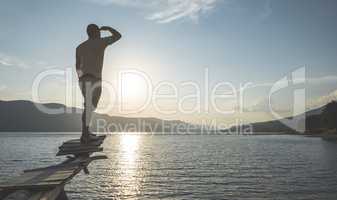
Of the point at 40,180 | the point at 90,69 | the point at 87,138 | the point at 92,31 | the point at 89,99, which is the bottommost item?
the point at 40,180

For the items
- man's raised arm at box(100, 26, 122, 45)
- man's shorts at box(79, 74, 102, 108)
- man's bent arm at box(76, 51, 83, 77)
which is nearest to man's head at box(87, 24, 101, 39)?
man's raised arm at box(100, 26, 122, 45)

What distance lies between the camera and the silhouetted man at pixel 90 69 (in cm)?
848

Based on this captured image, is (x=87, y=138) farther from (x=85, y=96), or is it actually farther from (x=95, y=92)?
(x=95, y=92)

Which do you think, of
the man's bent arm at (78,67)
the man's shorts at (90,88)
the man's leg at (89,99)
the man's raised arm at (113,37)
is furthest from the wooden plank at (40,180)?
the man's raised arm at (113,37)

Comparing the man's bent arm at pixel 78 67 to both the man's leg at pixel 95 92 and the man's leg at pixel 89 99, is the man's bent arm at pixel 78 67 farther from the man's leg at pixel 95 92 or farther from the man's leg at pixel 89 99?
the man's leg at pixel 95 92

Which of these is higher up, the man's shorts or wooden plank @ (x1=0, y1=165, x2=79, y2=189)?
the man's shorts

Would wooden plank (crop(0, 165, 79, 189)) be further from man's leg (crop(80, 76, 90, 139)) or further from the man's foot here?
man's leg (crop(80, 76, 90, 139))

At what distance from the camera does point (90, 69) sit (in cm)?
847

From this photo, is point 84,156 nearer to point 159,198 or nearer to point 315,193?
point 159,198

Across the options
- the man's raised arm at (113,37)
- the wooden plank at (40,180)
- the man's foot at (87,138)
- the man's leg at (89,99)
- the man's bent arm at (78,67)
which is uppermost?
the man's raised arm at (113,37)

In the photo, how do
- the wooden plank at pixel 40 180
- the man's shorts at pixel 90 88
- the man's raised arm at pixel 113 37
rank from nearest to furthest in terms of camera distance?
the wooden plank at pixel 40 180, the man's shorts at pixel 90 88, the man's raised arm at pixel 113 37

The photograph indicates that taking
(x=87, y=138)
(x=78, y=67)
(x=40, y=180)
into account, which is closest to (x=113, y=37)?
(x=78, y=67)

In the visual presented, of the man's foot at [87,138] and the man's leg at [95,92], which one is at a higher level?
the man's leg at [95,92]

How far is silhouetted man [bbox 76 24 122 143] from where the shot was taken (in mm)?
8484
